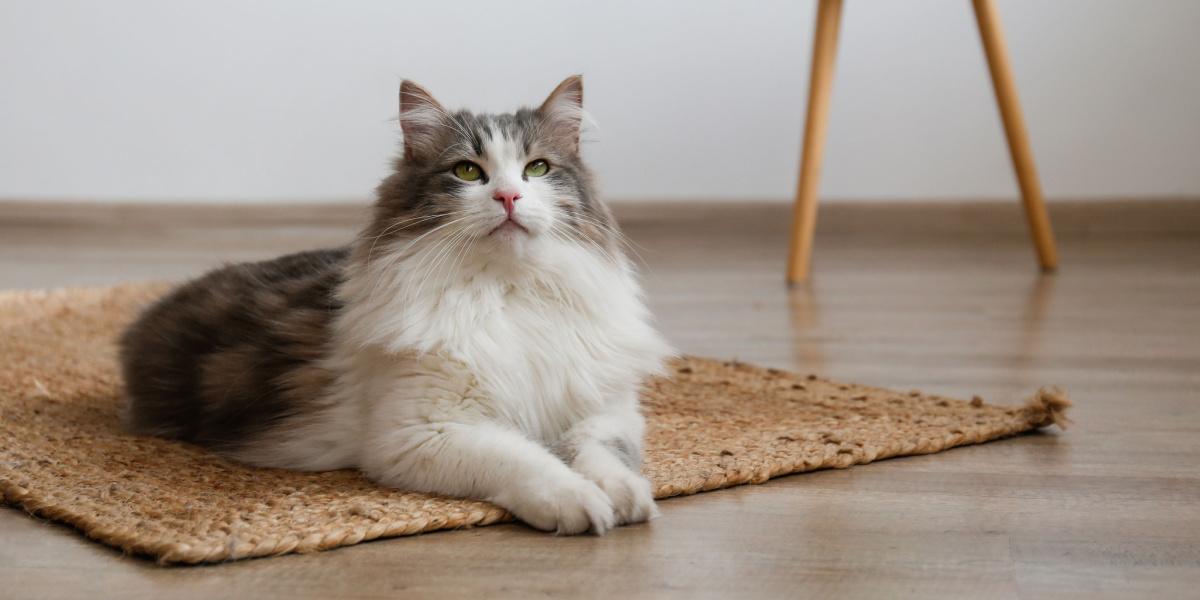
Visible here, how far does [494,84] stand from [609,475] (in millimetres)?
3153

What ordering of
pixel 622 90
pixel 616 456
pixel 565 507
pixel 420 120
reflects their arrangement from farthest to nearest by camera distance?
pixel 622 90
pixel 420 120
pixel 616 456
pixel 565 507

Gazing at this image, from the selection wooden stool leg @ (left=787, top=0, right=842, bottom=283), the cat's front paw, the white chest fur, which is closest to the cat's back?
the white chest fur

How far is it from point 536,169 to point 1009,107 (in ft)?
6.66

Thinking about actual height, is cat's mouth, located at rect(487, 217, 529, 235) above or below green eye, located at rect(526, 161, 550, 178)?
below

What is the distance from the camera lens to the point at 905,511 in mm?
1270

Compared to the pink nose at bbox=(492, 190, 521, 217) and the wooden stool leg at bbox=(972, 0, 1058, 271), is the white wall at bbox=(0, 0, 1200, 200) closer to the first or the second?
the wooden stool leg at bbox=(972, 0, 1058, 271)

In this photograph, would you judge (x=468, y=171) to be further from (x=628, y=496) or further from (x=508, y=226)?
(x=628, y=496)

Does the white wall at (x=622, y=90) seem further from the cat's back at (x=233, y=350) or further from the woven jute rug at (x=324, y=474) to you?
the cat's back at (x=233, y=350)

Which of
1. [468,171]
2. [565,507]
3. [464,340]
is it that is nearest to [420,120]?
[468,171]

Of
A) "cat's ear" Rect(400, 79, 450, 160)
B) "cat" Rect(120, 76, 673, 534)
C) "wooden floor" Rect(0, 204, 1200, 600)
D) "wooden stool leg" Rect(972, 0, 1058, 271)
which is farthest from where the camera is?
"wooden stool leg" Rect(972, 0, 1058, 271)

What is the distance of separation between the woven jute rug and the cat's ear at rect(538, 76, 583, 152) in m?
0.40

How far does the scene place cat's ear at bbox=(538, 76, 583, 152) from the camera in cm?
147

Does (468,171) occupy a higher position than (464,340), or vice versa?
(468,171)

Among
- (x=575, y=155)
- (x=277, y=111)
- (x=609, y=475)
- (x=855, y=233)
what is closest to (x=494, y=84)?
(x=277, y=111)
